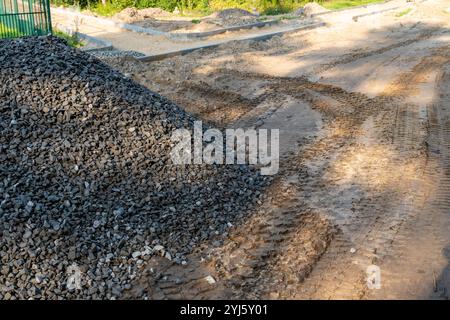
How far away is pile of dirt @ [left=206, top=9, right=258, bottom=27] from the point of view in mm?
19141

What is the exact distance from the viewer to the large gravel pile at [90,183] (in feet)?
16.7

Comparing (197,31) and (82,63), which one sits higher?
(82,63)

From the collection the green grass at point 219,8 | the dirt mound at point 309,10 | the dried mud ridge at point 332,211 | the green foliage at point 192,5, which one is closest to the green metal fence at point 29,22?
the dried mud ridge at point 332,211

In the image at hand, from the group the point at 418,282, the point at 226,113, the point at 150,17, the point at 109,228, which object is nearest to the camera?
the point at 418,282

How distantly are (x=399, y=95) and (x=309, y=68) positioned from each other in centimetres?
312

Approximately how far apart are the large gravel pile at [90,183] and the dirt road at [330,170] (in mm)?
338

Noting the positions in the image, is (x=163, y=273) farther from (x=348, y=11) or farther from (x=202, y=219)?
(x=348, y=11)

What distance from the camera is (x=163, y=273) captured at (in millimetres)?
5203

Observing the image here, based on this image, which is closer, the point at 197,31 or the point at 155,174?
the point at 155,174

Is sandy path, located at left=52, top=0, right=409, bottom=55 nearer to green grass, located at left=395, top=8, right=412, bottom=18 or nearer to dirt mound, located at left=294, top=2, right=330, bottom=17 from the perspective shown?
dirt mound, located at left=294, top=2, right=330, bottom=17

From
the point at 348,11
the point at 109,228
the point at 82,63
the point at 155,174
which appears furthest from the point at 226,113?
the point at 348,11

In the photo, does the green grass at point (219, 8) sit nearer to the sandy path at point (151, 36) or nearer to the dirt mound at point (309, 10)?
the dirt mound at point (309, 10)

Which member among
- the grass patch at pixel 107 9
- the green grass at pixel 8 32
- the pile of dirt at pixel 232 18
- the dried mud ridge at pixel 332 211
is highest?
the green grass at pixel 8 32

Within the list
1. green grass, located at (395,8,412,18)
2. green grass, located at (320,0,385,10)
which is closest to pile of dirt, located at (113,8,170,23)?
green grass, located at (320,0,385,10)
